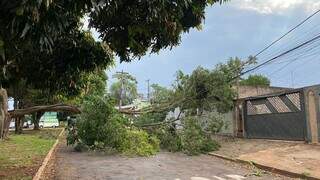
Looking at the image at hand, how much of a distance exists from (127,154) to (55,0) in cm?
1675

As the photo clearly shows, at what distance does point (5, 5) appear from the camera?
5977 mm

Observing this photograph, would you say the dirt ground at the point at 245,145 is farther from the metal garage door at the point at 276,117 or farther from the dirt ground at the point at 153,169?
the dirt ground at the point at 153,169

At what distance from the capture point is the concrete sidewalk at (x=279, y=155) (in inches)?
583

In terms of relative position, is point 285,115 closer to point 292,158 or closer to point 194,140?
point 194,140

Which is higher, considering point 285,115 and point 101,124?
point 285,115

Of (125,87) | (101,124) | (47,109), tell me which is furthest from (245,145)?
(125,87)

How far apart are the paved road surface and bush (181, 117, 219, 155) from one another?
110cm

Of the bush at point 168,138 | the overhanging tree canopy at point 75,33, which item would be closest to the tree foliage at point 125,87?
the bush at point 168,138

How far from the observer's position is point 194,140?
75.4ft

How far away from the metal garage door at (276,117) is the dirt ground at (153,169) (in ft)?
12.4

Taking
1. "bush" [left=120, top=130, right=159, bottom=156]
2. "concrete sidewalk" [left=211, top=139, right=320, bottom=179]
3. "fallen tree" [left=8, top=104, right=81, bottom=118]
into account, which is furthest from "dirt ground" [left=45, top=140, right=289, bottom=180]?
"fallen tree" [left=8, top=104, right=81, bottom=118]

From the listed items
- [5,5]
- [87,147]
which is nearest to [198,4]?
[5,5]

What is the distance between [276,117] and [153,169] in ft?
29.2

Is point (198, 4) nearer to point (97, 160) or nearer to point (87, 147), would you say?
point (97, 160)
